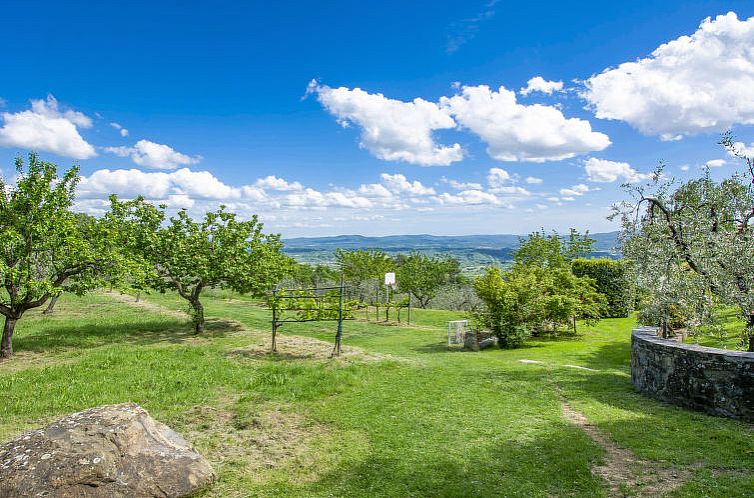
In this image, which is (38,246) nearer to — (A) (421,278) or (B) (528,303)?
(B) (528,303)

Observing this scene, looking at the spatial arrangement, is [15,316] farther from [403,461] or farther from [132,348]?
[403,461]

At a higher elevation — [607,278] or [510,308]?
[607,278]

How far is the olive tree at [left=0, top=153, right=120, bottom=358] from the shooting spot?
14695 mm

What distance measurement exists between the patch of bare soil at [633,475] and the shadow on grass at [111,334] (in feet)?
54.8

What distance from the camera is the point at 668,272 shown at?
1159cm

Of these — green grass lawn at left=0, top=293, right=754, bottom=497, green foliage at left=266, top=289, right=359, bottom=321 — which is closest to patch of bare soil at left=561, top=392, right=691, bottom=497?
green grass lawn at left=0, top=293, right=754, bottom=497

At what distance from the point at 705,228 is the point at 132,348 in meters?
18.6

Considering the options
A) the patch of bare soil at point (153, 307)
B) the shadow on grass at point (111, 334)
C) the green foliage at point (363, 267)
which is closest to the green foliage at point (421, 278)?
the green foliage at point (363, 267)

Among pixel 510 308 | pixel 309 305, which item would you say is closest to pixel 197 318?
pixel 309 305

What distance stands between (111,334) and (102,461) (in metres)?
15.5

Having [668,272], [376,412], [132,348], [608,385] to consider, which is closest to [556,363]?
[608,385]

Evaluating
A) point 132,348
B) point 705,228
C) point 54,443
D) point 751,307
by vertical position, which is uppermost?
point 705,228

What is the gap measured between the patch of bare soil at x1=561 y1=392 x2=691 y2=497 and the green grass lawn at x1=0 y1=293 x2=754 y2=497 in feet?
0.46

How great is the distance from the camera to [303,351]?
17.0 m
